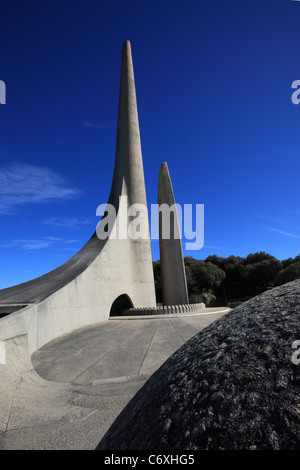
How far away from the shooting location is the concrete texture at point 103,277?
6.38m

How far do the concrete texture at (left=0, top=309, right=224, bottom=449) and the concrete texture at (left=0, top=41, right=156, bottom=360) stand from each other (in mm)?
715

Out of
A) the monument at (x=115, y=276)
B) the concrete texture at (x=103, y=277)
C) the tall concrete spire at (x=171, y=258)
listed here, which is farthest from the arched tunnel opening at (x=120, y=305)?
the tall concrete spire at (x=171, y=258)

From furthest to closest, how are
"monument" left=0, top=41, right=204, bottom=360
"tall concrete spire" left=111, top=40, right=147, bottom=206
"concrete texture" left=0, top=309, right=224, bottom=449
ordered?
"tall concrete spire" left=111, top=40, right=147, bottom=206 → "monument" left=0, top=41, right=204, bottom=360 → "concrete texture" left=0, top=309, right=224, bottom=449

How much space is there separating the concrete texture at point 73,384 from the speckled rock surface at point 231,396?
1.45 meters

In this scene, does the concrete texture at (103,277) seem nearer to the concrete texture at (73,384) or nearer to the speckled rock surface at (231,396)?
the concrete texture at (73,384)

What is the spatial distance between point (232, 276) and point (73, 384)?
38.7 meters

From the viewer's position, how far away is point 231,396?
0.84m

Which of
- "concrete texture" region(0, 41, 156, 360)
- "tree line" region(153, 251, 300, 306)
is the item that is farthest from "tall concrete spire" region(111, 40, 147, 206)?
"tree line" region(153, 251, 300, 306)

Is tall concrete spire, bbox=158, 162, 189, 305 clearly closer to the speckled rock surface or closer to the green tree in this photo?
the speckled rock surface

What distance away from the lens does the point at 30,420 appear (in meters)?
2.46

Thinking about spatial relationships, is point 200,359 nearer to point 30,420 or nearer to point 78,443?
point 78,443

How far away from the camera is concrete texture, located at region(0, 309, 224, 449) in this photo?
Result: 223 centimetres
